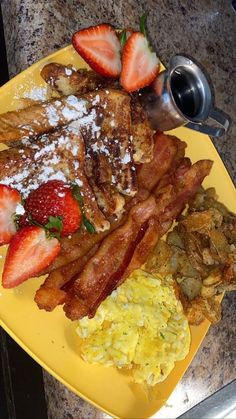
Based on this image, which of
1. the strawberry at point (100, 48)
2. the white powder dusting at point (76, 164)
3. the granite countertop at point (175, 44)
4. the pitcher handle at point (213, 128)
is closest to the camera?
the white powder dusting at point (76, 164)

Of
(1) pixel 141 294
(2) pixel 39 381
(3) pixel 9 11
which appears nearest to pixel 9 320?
(2) pixel 39 381

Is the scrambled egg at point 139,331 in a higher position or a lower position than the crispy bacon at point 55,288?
lower

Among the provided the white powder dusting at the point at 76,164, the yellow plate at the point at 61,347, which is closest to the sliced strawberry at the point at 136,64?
the yellow plate at the point at 61,347

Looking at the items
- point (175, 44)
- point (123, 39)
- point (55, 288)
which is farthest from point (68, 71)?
point (175, 44)

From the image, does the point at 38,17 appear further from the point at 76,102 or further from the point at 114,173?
the point at 114,173

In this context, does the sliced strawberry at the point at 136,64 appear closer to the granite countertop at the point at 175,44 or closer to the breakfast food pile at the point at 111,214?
the breakfast food pile at the point at 111,214

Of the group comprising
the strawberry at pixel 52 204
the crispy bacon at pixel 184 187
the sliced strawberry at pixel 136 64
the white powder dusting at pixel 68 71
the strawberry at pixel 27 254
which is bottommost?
the crispy bacon at pixel 184 187

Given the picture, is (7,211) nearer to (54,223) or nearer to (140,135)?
(54,223)
